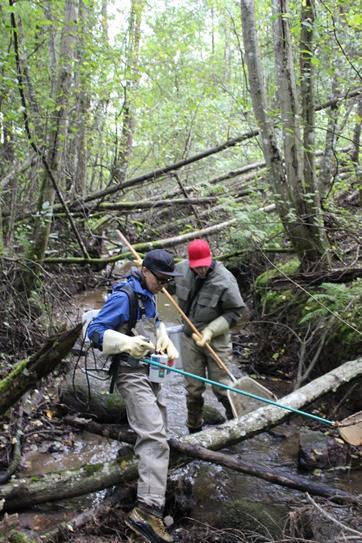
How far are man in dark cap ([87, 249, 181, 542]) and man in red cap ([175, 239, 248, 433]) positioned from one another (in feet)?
3.80

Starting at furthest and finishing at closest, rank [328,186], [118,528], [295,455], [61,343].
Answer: [328,186] → [295,455] → [118,528] → [61,343]

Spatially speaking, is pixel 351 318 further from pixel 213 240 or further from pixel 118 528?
pixel 213 240

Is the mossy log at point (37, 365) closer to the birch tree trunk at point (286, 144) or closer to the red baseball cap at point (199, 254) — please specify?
the red baseball cap at point (199, 254)

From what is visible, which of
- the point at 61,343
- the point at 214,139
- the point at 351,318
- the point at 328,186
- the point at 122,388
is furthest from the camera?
the point at 214,139

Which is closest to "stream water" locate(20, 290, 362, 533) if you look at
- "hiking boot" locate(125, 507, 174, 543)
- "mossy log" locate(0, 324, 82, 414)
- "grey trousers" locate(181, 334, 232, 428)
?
"grey trousers" locate(181, 334, 232, 428)

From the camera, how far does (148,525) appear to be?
3561mm

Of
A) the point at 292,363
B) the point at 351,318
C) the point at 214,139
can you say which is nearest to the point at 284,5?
the point at 351,318

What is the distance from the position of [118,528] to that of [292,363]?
4.09 meters

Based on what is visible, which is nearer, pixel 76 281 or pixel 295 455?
pixel 295 455

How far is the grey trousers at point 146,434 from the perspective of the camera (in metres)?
3.70

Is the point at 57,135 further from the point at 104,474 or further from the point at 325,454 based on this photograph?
the point at 325,454

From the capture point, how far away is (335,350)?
251 inches

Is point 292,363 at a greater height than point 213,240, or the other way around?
point 213,240

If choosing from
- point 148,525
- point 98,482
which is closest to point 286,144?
point 98,482
